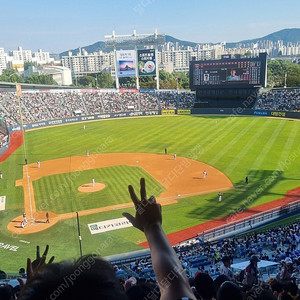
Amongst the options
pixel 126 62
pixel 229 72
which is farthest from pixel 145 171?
pixel 126 62

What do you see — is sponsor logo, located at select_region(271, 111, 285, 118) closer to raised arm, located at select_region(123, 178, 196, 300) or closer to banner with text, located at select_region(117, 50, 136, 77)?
banner with text, located at select_region(117, 50, 136, 77)

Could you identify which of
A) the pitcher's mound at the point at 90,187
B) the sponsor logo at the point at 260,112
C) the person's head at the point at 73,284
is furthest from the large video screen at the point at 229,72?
the person's head at the point at 73,284

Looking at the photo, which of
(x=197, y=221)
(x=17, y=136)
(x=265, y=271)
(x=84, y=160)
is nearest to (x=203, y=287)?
(x=265, y=271)

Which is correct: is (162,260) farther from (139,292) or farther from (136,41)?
(136,41)

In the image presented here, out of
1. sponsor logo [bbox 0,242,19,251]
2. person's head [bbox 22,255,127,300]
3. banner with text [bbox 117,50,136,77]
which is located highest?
banner with text [bbox 117,50,136,77]

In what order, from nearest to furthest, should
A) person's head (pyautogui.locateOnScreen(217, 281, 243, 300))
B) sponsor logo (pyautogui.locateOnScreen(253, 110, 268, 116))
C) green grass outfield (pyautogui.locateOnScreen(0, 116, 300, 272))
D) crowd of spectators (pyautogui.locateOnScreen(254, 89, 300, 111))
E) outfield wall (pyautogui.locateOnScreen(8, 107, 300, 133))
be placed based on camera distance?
person's head (pyautogui.locateOnScreen(217, 281, 243, 300)) < green grass outfield (pyautogui.locateOnScreen(0, 116, 300, 272)) < outfield wall (pyautogui.locateOnScreen(8, 107, 300, 133)) < crowd of spectators (pyautogui.locateOnScreen(254, 89, 300, 111)) < sponsor logo (pyautogui.locateOnScreen(253, 110, 268, 116))

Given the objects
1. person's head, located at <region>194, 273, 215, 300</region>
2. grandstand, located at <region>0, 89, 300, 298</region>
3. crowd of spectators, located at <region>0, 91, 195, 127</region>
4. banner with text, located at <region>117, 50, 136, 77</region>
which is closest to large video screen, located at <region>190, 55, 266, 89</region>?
grandstand, located at <region>0, 89, 300, 298</region>

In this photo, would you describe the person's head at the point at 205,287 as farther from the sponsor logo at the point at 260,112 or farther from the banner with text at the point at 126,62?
the banner with text at the point at 126,62
